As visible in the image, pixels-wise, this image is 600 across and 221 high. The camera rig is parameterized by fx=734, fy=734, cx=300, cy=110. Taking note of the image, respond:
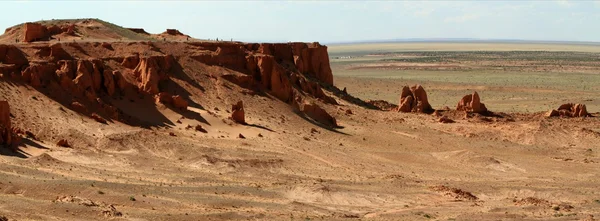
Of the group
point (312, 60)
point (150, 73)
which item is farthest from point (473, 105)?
point (150, 73)

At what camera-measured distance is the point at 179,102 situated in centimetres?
3916

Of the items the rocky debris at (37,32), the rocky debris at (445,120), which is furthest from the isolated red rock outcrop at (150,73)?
the rocky debris at (445,120)

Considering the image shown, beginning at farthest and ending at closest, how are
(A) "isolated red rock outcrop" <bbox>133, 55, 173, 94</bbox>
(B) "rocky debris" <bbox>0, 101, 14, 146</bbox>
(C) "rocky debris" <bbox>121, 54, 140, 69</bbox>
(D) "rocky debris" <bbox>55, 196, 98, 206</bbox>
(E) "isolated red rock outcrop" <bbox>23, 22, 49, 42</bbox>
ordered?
1. (E) "isolated red rock outcrop" <bbox>23, 22, 49, 42</bbox>
2. (C) "rocky debris" <bbox>121, 54, 140, 69</bbox>
3. (A) "isolated red rock outcrop" <bbox>133, 55, 173, 94</bbox>
4. (B) "rocky debris" <bbox>0, 101, 14, 146</bbox>
5. (D) "rocky debris" <bbox>55, 196, 98, 206</bbox>

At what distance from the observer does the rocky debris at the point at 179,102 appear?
39.1 m

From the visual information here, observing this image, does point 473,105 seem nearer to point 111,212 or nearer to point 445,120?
point 445,120

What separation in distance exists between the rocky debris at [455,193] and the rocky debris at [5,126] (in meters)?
16.8

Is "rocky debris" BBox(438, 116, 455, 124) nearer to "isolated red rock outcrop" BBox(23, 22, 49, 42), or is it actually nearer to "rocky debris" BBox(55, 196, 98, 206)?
"isolated red rock outcrop" BBox(23, 22, 49, 42)

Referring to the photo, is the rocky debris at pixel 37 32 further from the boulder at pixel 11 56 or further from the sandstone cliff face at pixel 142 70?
the boulder at pixel 11 56

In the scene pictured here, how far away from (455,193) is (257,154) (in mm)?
9764

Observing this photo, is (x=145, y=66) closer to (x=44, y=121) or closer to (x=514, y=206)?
(x=44, y=121)

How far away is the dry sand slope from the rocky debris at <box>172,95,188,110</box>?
0.28 m

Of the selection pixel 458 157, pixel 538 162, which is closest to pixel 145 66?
pixel 458 157

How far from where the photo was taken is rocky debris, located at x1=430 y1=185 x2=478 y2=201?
92.0ft

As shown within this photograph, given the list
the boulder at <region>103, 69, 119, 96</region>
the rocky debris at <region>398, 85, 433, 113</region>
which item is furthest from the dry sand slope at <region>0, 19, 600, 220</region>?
the rocky debris at <region>398, 85, 433, 113</region>
